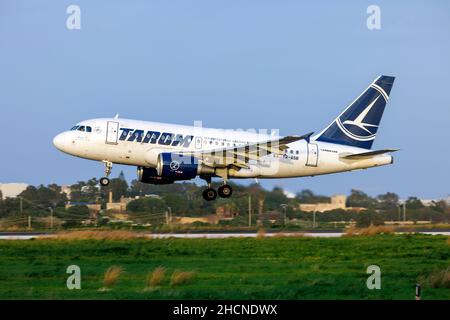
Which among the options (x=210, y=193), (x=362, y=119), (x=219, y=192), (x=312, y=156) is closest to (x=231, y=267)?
(x=210, y=193)

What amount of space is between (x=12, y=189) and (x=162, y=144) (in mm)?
25759

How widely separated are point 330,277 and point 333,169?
814 inches

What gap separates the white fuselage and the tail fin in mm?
1983

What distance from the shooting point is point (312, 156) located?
48375 millimetres

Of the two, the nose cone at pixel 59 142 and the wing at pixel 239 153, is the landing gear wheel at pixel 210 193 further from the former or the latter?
the nose cone at pixel 59 142

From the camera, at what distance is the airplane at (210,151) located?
45281 mm

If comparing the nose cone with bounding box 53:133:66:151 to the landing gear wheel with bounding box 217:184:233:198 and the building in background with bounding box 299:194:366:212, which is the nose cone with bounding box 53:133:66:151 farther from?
the building in background with bounding box 299:194:366:212

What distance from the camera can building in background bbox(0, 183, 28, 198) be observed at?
66.7m

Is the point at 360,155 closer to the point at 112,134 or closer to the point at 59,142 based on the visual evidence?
the point at 112,134

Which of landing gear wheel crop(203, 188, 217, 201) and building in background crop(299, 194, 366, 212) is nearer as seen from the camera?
landing gear wheel crop(203, 188, 217, 201)

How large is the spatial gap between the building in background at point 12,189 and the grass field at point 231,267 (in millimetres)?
27251

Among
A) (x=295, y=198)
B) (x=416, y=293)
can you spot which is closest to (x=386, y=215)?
(x=295, y=198)

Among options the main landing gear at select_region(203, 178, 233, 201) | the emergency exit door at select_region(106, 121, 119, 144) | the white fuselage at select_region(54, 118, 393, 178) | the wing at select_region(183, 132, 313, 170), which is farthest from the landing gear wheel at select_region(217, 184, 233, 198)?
the emergency exit door at select_region(106, 121, 119, 144)

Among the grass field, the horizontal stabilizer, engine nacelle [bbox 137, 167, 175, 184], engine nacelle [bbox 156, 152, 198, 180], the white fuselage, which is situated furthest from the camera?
the horizontal stabilizer
